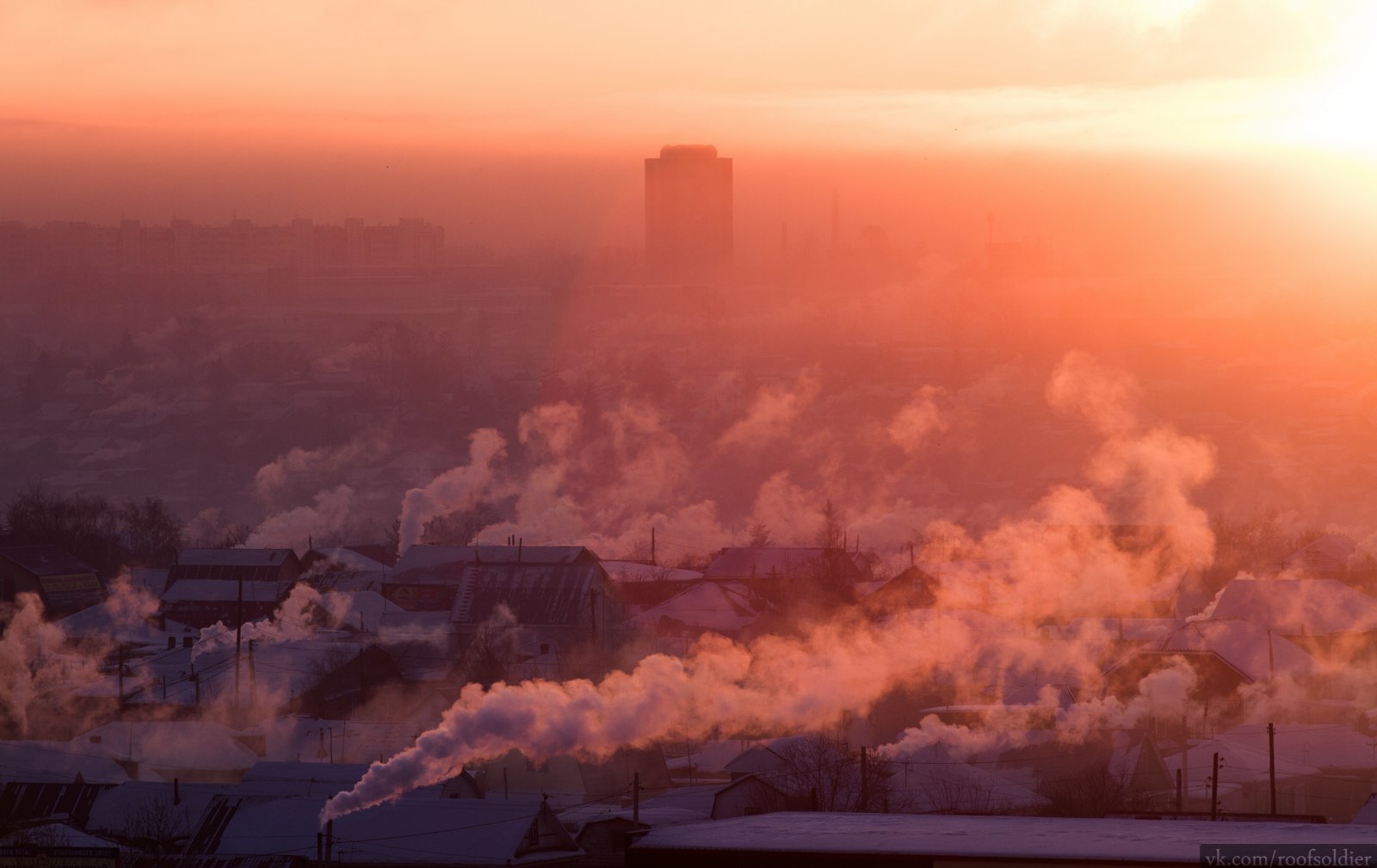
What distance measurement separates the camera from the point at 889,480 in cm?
6444

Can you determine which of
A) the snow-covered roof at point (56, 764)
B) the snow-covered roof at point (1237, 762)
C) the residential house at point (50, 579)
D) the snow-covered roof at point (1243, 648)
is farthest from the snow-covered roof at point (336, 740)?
the residential house at point (50, 579)

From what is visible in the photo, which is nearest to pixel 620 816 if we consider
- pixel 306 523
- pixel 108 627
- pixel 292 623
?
pixel 292 623

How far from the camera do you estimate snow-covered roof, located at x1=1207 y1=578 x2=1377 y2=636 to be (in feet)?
101

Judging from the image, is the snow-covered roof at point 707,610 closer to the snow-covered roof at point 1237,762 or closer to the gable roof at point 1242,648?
the gable roof at point 1242,648

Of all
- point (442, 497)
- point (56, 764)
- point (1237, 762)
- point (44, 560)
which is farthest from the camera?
point (442, 497)

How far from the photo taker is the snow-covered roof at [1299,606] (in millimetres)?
30734

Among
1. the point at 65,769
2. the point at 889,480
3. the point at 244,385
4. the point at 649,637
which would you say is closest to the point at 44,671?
the point at 65,769

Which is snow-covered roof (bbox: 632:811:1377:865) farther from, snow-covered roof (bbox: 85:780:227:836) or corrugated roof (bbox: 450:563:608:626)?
corrugated roof (bbox: 450:563:608:626)

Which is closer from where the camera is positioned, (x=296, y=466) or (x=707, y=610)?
(x=707, y=610)

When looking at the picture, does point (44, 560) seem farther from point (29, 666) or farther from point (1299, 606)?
point (1299, 606)

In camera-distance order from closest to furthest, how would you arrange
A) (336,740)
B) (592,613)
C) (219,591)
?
(336,740)
(592,613)
(219,591)

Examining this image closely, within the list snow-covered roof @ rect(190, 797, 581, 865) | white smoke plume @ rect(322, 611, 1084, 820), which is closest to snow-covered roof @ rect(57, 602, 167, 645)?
white smoke plume @ rect(322, 611, 1084, 820)

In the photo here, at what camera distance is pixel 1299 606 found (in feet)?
103

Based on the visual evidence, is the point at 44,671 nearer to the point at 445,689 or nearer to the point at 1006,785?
the point at 445,689
